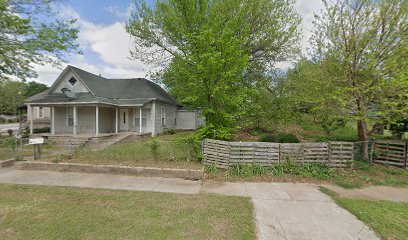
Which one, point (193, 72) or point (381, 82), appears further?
point (193, 72)

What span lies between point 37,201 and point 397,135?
55.8ft

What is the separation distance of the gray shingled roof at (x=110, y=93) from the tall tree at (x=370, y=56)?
1308 cm

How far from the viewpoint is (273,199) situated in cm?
484

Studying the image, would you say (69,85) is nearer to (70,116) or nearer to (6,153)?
(70,116)

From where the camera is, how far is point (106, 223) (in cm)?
349

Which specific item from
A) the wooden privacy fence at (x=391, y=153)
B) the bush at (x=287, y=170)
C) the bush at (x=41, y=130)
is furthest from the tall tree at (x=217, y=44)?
the bush at (x=41, y=130)

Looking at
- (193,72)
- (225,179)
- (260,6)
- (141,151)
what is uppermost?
(260,6)

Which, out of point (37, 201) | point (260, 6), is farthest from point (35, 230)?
point (260, 6)

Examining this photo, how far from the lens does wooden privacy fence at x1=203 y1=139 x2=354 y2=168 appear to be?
6.79 metres

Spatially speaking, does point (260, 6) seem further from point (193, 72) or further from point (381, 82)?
point (381, 82)

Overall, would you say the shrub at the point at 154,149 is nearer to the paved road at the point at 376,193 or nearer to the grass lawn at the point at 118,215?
the grass lawn at the point at 118,215

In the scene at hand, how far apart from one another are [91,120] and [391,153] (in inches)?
734

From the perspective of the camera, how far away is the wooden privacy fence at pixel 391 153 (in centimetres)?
717

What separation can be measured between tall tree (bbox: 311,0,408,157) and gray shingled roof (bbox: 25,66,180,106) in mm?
13076
